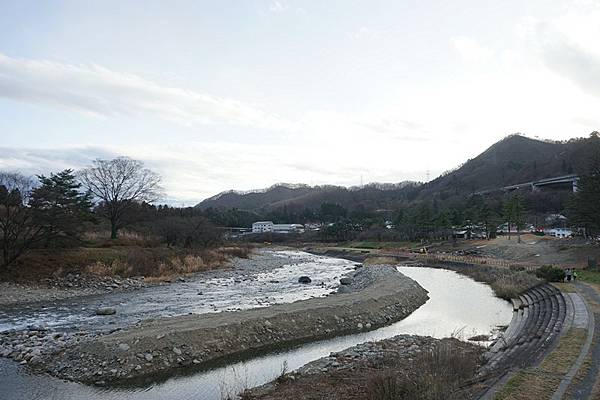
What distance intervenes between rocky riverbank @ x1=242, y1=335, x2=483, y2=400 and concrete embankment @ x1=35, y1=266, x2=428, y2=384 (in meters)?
3.78

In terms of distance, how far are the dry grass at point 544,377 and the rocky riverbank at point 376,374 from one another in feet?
3.10

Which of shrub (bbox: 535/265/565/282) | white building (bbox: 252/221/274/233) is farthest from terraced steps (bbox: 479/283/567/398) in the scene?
white building (bbox: 252/221/274/233)

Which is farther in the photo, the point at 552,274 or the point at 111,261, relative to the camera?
the point at 111,261

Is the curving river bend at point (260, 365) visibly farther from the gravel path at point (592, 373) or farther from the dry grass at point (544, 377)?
the dry grass at point (544, 377)

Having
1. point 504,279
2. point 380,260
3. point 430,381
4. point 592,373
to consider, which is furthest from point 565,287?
point 380,260

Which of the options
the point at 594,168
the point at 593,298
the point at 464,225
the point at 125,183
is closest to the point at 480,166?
the point at 464,225

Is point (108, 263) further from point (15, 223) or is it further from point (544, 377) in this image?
point (544, 377)

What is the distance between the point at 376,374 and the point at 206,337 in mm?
7595

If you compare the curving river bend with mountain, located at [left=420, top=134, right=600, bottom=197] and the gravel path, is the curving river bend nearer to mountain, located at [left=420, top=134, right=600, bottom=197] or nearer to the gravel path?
the gravel path

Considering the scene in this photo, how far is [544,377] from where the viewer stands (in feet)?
31.4

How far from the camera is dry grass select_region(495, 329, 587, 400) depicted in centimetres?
850

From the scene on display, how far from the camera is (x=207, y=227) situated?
62094 mm

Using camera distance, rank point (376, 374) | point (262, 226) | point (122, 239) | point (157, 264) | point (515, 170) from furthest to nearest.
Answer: point (515, 170)
point (262, 226)
point (122, 239)
point (157, 264)
point (376, 374)

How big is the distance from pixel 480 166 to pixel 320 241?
115355 mm
